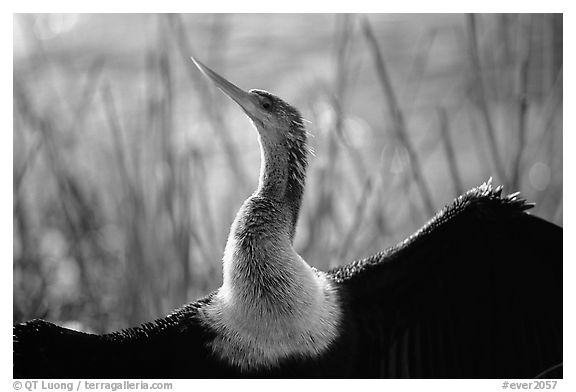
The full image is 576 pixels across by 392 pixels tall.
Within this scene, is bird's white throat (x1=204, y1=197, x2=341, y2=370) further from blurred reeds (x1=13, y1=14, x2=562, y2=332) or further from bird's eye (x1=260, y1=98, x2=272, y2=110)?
blurred reeds (x1=13, y1=14, x2=562, y2=332)

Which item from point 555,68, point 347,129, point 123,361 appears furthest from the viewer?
point 347,129

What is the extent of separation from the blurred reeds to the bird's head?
17.6 inches

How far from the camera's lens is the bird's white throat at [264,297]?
314 cm

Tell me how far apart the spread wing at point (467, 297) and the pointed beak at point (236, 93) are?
2.40ft

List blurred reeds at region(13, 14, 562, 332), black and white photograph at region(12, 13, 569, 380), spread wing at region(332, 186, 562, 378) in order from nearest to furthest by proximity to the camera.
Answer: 1. black and white photograph at region(12, 13, 569, 380)
2. spread wing at region(332, 186, 562, 378)
3. blurred reeds at region(13, 14, 562, 332)

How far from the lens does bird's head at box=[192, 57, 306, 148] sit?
10.6 feet

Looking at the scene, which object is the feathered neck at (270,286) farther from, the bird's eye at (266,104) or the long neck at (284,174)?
the bird's eye at (266,104)

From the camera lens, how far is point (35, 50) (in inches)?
151

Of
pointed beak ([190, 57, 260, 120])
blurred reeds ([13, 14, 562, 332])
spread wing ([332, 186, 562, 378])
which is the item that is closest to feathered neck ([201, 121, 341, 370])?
pointed beak ([190, 57, 260, 120])

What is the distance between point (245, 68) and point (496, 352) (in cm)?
177

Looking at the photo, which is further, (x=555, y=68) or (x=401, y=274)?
(x=555, y=68)

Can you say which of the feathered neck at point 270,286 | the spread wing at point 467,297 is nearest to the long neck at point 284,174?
the feathered neck at point 270,286
